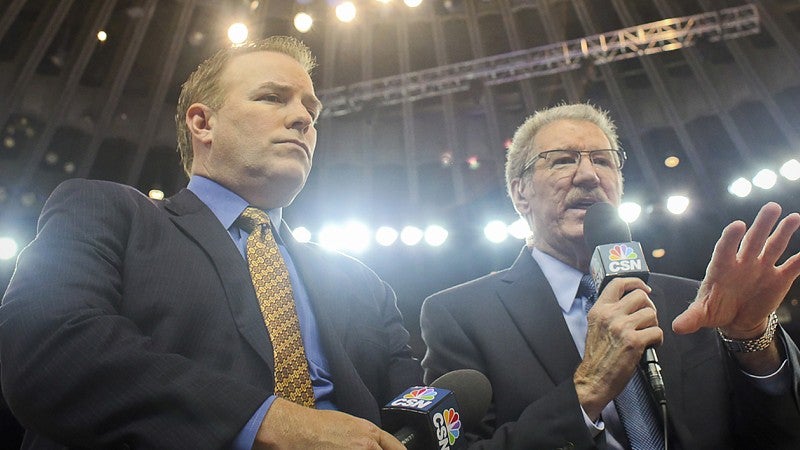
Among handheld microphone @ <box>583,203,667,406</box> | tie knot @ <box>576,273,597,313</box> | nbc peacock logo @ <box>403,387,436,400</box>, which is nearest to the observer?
nbc peacock logo @ <box>403,387,436,400</box>

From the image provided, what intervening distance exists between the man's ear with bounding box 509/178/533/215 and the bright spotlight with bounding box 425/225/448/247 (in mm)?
5491

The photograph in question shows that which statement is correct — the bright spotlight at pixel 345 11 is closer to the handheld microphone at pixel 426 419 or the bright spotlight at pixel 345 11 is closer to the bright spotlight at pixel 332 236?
the bright spotlight at pixel 332 236

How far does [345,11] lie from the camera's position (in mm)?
7422

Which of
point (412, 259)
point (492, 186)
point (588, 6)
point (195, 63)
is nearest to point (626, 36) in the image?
point (588, 6)

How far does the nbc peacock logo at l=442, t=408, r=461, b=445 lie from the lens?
1.21 meters

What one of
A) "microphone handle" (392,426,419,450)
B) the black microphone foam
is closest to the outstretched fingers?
the black microphone foam

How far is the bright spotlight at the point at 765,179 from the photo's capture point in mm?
7270

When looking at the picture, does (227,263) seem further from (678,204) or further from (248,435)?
(678,204)

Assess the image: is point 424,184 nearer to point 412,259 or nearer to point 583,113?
point 412,259

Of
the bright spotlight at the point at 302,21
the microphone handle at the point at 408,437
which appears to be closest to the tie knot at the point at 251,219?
the microphone handle at the point at 408,437

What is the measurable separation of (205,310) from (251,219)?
47 cm

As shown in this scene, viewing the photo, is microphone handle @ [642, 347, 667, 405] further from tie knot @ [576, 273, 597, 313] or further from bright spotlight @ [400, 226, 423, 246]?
bright spotlight @ [400, 226, 423, 246]

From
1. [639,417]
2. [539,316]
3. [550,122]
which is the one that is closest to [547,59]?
[550,122]

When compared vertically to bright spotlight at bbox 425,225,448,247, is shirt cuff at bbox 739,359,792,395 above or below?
below
